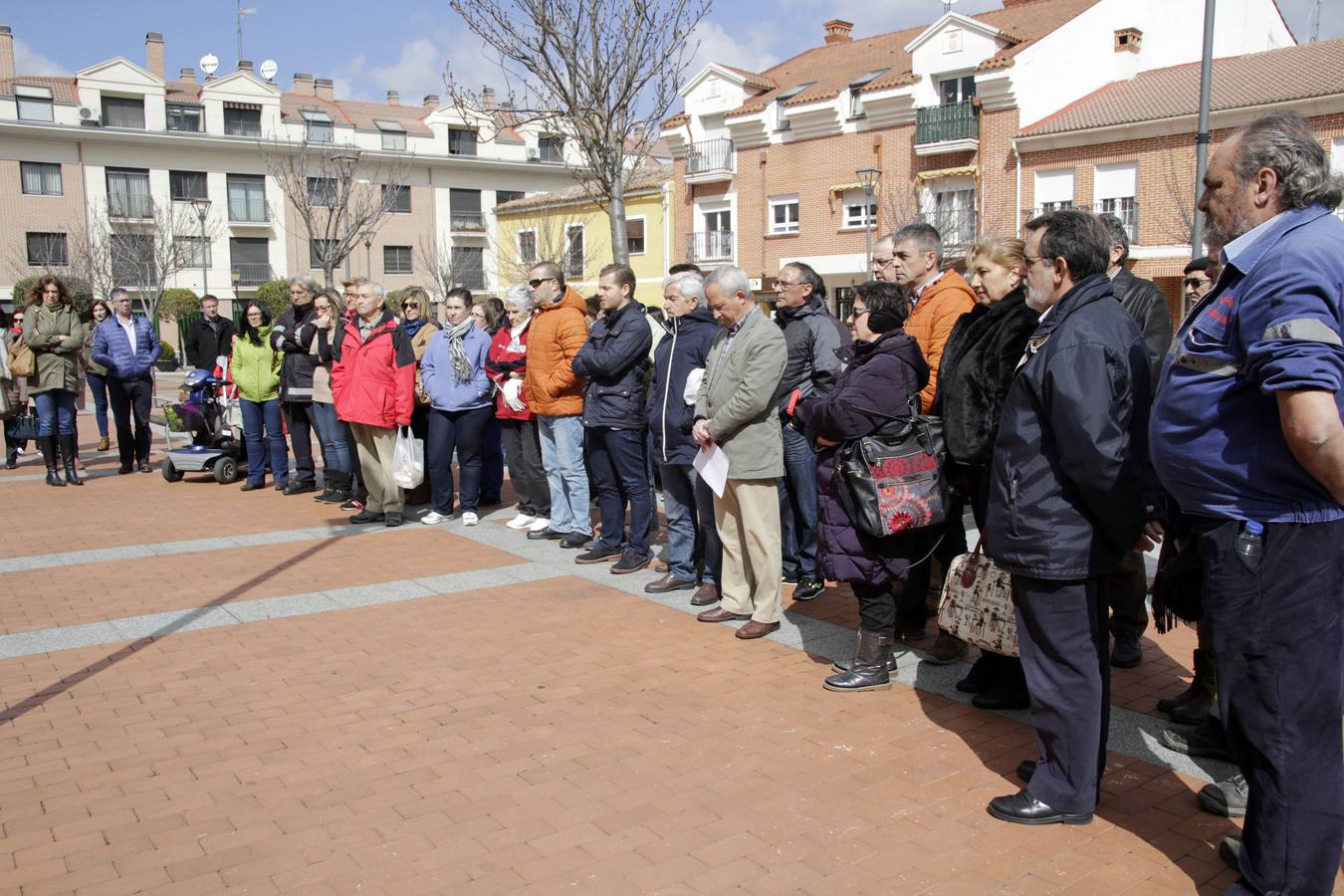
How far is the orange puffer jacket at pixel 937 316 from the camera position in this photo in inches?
215

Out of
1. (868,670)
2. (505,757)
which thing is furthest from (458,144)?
(505,757)

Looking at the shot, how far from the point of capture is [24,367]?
11.5 m

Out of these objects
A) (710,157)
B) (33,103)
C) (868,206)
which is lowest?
(868,206)

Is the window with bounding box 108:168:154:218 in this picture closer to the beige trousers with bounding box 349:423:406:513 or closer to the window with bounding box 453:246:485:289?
the window with bounding box 453:246:485:289

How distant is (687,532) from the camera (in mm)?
6996

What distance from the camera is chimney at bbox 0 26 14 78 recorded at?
5084 cm

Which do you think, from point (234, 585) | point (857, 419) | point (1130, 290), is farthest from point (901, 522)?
point (234, 585)

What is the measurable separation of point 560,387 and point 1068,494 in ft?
16.3

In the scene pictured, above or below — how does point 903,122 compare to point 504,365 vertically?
above

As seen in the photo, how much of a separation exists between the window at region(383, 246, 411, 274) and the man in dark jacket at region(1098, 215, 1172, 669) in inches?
2102

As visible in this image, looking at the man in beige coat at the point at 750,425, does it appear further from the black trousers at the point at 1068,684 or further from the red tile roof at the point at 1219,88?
the red tile roof at the point at 1219,88

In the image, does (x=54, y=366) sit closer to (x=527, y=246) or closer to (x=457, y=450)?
(x=457, y=450)

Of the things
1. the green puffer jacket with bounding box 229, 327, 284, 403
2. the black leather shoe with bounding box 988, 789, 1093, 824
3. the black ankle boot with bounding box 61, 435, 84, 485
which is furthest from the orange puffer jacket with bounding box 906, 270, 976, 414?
the black ankle boot with bounding box 61, 435, 84, 485

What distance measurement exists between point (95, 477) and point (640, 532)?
8.04 m
